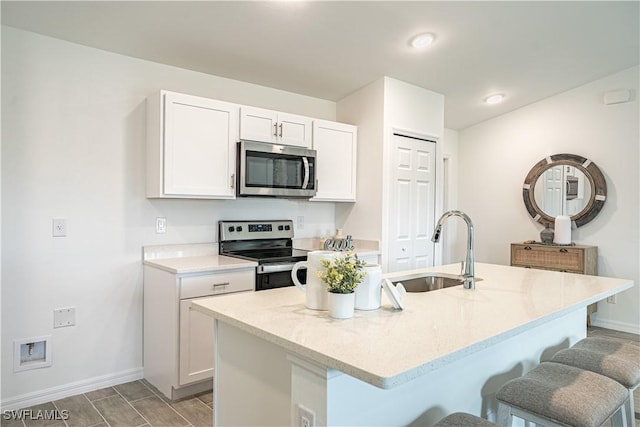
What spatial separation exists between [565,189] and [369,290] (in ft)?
13.1

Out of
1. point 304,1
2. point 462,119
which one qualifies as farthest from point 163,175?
point 462,119

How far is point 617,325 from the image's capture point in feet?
14.0

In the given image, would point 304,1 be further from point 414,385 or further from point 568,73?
point 568,73

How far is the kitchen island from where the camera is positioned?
3.56 feet

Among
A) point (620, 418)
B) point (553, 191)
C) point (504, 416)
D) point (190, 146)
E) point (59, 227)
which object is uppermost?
point (190, 146)

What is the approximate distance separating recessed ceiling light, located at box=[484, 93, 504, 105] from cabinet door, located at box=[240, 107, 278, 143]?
2497mm

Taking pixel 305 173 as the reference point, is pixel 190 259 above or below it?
below

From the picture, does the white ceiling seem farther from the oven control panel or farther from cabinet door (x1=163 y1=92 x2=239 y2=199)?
the oven control panel

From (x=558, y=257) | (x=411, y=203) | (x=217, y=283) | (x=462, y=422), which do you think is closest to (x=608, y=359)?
(x=462, y=422)

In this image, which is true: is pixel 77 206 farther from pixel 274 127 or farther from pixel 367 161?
pixel 367 161

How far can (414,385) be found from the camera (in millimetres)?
1504

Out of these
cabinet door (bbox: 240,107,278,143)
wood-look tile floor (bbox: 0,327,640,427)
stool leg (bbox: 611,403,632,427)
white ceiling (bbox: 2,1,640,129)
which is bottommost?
wood-look tile floor (bbox: 0,327,640,427)

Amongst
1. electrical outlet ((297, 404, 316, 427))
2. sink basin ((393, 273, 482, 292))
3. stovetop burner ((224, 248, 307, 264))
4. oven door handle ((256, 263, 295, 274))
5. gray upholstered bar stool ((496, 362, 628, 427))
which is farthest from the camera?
stovetop burner ((224, 248, 307, 264))

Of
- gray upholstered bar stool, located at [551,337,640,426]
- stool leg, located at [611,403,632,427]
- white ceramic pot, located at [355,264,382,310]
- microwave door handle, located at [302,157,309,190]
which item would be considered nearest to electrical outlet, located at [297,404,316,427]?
white ceramic pot, located at [355,264,382,310]
